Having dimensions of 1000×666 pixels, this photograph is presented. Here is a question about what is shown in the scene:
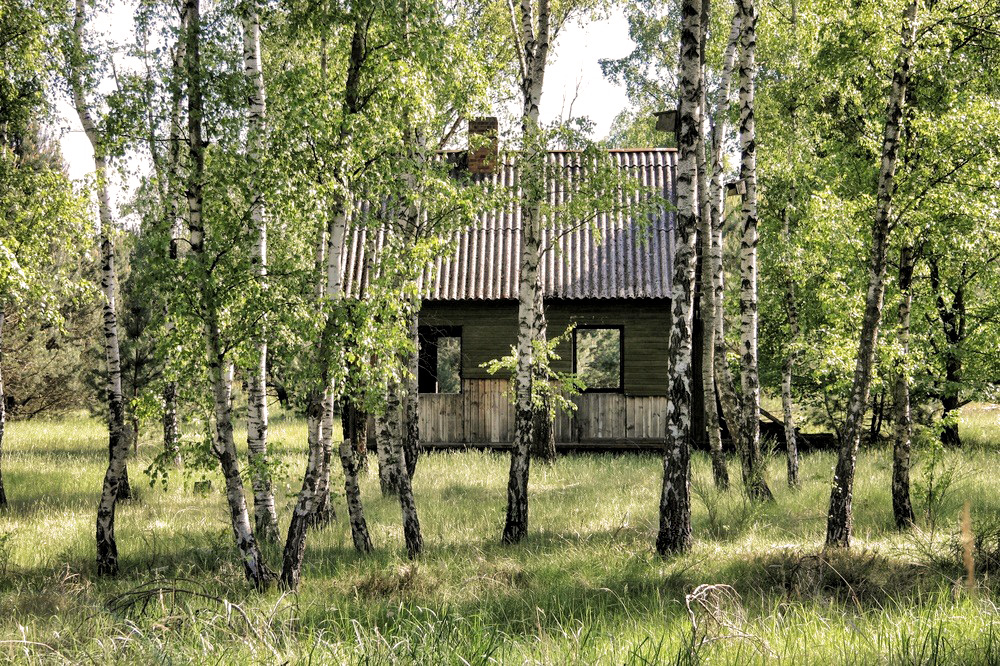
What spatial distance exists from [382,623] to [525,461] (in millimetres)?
3481

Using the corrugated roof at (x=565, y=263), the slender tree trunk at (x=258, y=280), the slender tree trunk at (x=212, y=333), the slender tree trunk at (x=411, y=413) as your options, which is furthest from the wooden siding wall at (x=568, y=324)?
the slender tree trunk at (x=212, y=333)

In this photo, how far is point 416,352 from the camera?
10594 mm

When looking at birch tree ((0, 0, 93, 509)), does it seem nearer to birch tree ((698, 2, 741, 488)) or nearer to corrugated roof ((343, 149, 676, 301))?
corrugated roof ((343, 149, 676, 301))

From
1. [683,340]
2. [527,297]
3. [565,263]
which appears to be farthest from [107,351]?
[565,263]

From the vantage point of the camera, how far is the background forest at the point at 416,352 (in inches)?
243

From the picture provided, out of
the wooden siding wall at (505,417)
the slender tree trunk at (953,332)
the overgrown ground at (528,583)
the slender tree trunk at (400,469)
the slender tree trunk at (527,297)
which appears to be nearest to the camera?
the overgrown ground at (528,583)

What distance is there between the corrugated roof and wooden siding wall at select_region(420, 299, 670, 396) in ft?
1.67

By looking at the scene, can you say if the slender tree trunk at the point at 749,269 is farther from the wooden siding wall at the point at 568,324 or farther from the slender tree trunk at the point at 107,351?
the slender tree trunk at the point at 107,351

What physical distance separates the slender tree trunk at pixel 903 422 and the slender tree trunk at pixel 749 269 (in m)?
1.85

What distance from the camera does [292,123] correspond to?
755cm

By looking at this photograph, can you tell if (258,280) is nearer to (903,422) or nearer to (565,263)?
(903,422)

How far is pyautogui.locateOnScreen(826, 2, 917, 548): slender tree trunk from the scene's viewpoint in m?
8.28

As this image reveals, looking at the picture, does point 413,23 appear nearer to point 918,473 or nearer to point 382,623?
point 382,623

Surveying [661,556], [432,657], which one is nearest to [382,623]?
[432,657]
